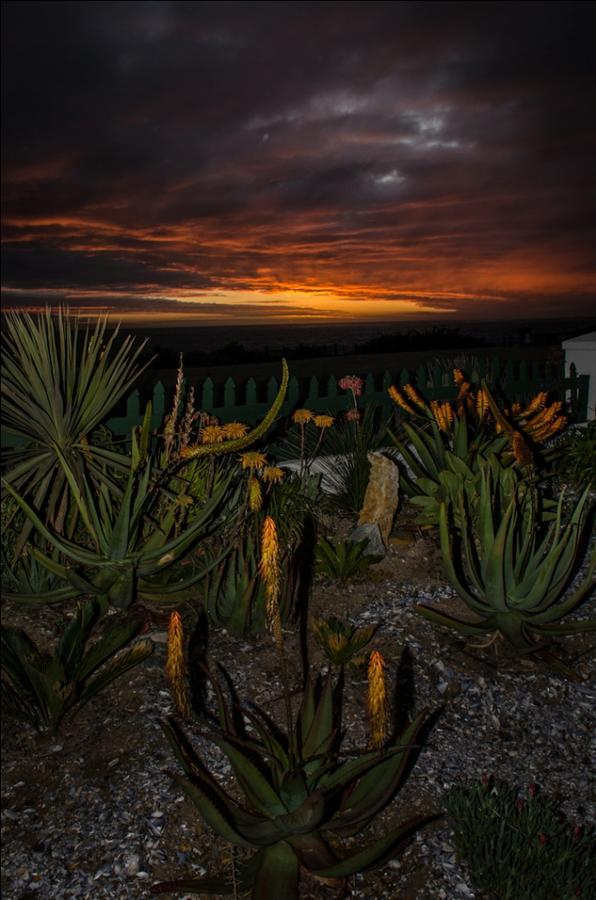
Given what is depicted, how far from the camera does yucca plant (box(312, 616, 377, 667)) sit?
3.75 meters

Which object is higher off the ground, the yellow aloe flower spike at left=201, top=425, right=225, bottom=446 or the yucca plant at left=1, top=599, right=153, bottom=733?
the yellow aloe flower spike at left=201, top=425, right=225, bottom=446

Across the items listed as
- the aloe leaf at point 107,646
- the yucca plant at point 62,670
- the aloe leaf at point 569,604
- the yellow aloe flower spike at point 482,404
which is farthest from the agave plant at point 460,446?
the yucca plant at point 62,670

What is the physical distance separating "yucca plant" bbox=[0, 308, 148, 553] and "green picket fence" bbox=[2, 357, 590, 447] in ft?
1.68

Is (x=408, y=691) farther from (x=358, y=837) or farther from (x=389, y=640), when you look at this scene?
(x=358, y=837)

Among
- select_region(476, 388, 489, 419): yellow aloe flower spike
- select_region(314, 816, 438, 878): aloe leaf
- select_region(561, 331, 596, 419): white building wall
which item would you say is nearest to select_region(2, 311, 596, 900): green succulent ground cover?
select_region(314, 816, 438, 878): aloe leaf

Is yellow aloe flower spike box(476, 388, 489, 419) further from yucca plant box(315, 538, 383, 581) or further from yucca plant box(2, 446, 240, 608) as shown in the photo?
yucca plant box(2, 446, 240, 608)

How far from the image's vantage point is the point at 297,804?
104 inches

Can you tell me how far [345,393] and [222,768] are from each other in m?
5.45

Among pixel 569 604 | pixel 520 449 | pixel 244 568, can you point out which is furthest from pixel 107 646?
pixel 520 449

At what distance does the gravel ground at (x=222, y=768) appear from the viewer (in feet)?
9.04

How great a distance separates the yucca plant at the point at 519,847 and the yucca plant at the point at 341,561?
1.97 meters

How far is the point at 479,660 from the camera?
3.92 m

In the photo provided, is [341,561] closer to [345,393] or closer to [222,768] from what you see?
[222,768]

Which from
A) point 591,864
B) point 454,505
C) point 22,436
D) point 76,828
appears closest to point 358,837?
point 591,864
